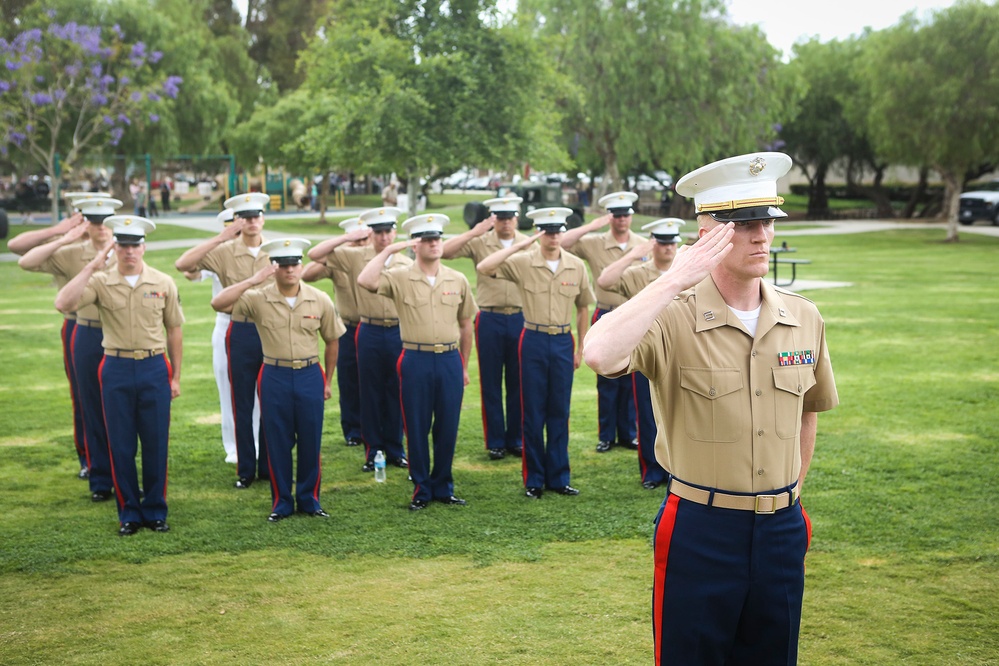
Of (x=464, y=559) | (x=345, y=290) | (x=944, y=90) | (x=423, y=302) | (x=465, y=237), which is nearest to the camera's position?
(x=464, y=559)

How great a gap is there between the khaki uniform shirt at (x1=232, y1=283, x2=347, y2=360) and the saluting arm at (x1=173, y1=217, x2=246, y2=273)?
86 centimetres

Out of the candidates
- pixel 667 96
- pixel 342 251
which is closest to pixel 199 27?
pixel 667 96

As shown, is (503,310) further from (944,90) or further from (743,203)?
(944,90)

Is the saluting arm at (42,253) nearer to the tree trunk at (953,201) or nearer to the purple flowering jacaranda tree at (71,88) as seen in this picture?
the purple flowering jacaranda tree at (71,88)

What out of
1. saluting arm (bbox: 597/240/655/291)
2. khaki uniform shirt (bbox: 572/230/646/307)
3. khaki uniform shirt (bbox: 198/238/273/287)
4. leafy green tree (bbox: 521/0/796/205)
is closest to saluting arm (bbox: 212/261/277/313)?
khaki uniform shirt (bbox: 198/238/273/287)

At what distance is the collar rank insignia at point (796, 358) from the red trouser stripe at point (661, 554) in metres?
0.61

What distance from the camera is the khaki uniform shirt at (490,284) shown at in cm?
878

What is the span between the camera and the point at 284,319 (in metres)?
7.12

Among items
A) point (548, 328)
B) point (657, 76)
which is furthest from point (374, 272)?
point (657, 76)

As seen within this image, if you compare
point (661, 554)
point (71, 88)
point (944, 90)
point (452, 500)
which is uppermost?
point (71, 88)

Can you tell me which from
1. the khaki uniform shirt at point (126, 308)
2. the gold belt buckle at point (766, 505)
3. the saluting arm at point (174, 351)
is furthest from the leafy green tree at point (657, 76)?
the gold belt buckle at point (766, 505)

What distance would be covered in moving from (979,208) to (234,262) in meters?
35.9

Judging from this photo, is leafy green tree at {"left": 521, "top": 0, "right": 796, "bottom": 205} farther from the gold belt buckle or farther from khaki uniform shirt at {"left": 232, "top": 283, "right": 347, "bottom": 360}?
the gold belt buckle

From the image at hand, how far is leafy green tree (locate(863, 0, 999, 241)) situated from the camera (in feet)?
99.4
